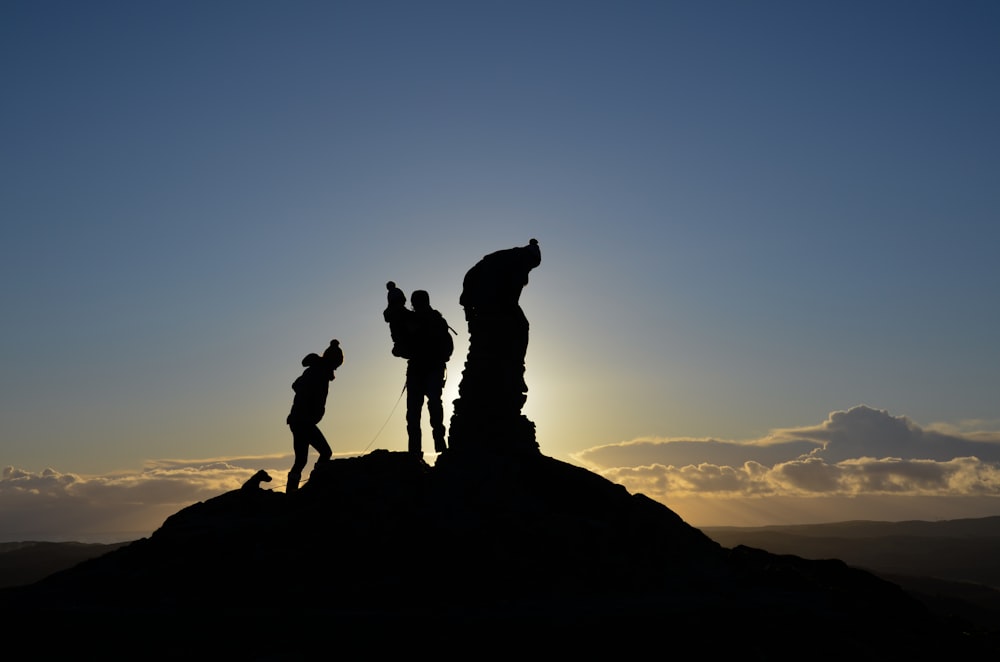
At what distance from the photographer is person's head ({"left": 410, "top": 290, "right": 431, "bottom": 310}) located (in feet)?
57.7

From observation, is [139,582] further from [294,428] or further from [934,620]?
[934,620]

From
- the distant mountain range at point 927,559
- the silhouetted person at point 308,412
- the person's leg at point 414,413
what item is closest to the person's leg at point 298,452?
the silhouetted person at point 308,412

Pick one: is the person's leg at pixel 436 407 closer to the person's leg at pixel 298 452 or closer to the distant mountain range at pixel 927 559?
the person's leg at pixel 298 452

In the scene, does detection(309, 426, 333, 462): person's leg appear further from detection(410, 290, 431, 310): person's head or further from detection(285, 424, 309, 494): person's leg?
detection(410, 290, 431, 310): person's head

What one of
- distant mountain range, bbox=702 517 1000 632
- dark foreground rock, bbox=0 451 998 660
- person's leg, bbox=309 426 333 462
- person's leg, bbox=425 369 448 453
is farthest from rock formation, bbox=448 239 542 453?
distant mountain range, bbox=702 517 1000 632

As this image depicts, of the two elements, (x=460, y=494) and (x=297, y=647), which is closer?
(x=297, y=647)

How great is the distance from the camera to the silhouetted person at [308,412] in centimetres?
1739

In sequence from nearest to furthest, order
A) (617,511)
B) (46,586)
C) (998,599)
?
(46,586) < (617,511) < (998,599)

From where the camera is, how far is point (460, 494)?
15.1m

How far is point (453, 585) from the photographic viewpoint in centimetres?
1309

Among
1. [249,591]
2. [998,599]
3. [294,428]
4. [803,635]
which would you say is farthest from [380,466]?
[998,599]

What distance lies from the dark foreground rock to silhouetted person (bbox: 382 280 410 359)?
7.36ft

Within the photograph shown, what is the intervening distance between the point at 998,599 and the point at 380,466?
77893mm

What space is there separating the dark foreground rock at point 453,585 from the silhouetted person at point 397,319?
7.36ft
